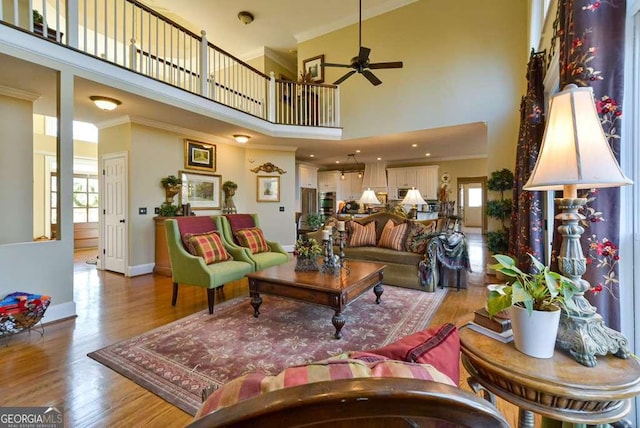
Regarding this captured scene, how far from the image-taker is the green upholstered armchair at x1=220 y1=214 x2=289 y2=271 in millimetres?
3982

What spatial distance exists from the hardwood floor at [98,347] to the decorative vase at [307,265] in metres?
1.18

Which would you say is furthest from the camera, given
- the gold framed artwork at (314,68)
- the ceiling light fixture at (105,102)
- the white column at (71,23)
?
the gold framed artwork at (314,68)

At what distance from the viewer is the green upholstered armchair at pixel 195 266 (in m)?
3.16

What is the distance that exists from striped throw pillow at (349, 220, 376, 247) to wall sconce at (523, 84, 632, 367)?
3859 millimetres

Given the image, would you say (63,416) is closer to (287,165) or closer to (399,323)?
(399,323)

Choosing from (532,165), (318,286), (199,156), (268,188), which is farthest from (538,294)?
(268,188)

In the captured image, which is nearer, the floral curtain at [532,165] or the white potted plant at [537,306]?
the white potted plant at [537,306]

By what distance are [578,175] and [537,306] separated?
1.46 feet

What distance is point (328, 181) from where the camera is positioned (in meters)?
10.7

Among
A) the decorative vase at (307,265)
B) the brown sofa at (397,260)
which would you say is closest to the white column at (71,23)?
the decorative vase at (307,265)

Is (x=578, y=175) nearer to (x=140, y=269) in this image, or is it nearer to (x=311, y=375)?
(x=311, y=375)

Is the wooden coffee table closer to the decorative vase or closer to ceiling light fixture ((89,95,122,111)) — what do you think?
the decorative vase

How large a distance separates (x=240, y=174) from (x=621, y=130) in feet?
21.3

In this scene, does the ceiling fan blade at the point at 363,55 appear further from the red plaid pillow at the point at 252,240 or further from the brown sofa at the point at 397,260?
the red plaid pillow at the point at 252,240
